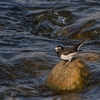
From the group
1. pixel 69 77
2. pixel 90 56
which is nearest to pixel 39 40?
pixel 90 56

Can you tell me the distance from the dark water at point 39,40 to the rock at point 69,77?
18 centimetres

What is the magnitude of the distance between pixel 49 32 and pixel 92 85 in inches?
192

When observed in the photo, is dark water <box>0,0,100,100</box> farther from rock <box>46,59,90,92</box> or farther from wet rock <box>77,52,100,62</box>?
rock <box>46,59,90,92</box>

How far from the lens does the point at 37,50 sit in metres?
12.2

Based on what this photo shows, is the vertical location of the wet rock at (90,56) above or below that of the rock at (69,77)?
below

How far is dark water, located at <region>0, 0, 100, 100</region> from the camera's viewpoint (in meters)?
9.45

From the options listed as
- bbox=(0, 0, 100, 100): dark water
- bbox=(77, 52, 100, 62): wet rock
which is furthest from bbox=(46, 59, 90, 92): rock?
bbox=(77, 52, 100, 62): wet rock

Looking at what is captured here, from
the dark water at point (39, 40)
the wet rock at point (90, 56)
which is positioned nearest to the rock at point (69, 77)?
the dark water at point (39, 40)

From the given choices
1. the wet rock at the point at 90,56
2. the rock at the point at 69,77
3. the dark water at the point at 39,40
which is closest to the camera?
the rock at the point at 69,77

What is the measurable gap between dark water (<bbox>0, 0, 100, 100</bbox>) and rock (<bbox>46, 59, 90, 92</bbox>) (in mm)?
182

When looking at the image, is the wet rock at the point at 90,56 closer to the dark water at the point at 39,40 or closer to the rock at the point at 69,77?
the dark water at the point at 39,40

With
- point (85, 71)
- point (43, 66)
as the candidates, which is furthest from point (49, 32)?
point (85, 71)

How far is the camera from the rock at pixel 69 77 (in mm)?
9133

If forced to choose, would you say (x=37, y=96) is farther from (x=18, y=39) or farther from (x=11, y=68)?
(x=18, y=39)
